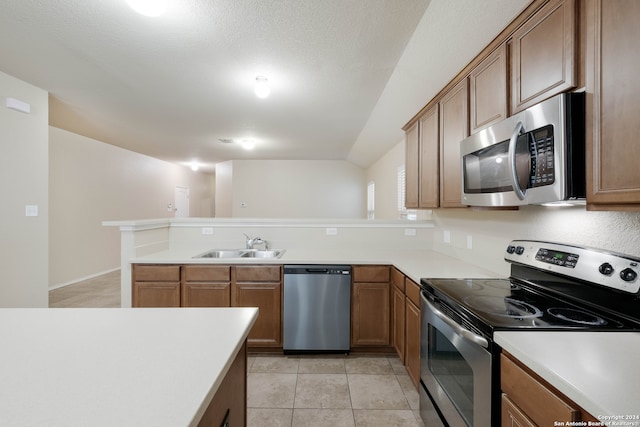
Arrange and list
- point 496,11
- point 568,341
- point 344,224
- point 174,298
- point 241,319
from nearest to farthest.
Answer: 1. point 568,341
2. point 241,319
3. point 496,11
4. point 174,298
5. point 344,224

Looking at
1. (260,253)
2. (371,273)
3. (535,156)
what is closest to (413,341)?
(371,273)

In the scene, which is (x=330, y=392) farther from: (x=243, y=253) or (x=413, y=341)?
(x=243, y=253)

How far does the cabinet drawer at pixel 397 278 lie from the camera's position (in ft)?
7.54

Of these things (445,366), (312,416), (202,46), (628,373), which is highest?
(202,46)

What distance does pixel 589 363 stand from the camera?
2.76ft

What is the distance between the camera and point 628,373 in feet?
2.58

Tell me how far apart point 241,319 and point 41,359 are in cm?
57

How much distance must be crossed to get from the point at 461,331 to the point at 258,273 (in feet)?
5.74

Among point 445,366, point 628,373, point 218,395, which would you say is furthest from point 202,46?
point 628,373

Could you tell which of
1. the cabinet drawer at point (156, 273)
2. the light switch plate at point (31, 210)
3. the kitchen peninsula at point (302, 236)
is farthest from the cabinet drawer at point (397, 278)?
the light switch plate at point (31, 210)

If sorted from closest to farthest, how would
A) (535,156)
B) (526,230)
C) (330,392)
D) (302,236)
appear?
(535,156)
(526,230)
(330,392)
(302,236)

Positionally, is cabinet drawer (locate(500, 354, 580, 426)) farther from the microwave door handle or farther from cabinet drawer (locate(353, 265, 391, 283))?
cabinet drawer (locate(353, 265, 391, 283))

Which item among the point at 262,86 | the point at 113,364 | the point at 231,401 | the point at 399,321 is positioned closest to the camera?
the point at 113,364

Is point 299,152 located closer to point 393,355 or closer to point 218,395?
point 393,355
